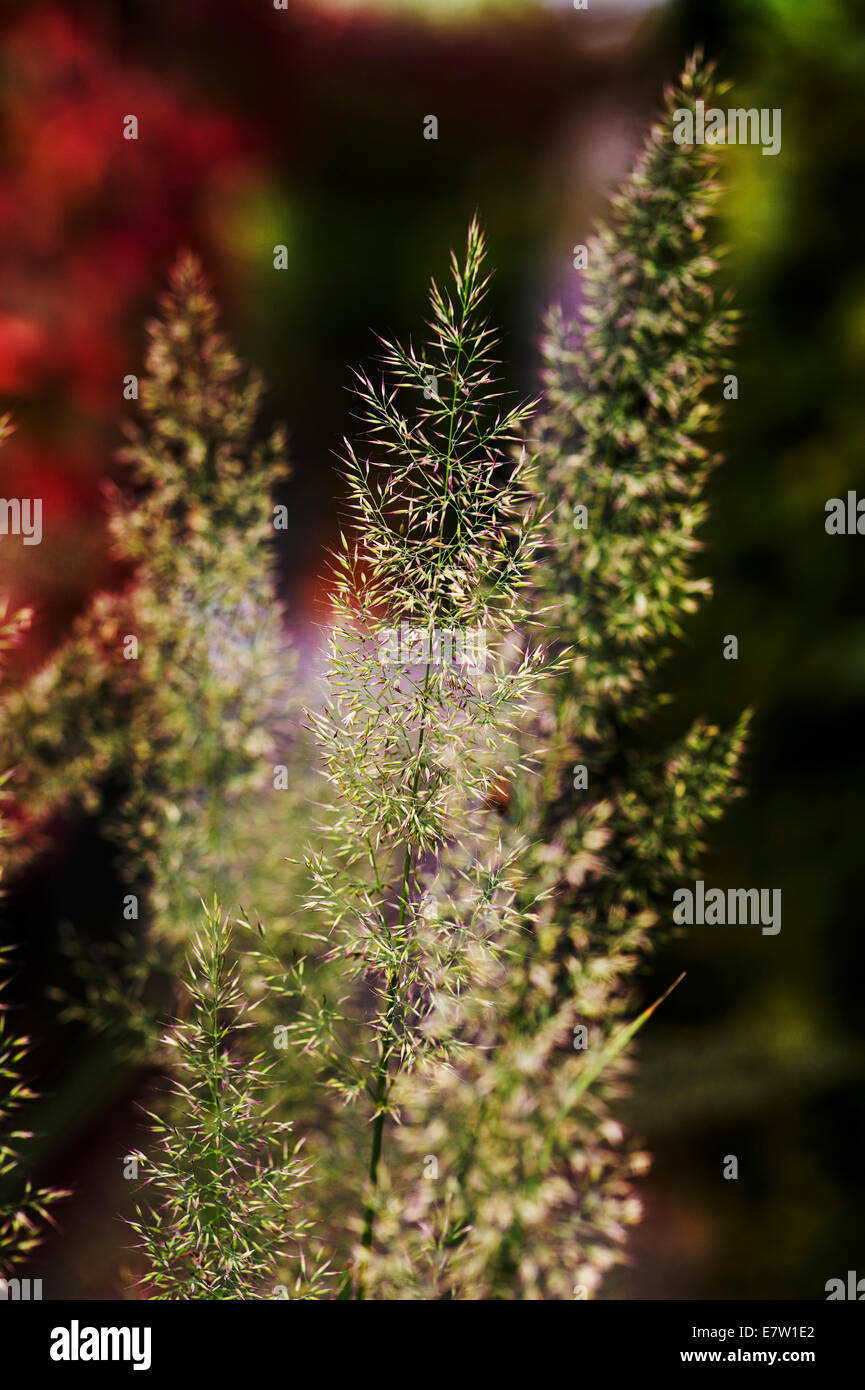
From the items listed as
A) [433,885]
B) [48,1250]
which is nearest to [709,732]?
[433,885]

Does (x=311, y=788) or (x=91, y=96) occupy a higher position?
(x=91, y=96)

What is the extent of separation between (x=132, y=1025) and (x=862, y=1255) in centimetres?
81

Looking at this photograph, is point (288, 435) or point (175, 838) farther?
point (288, 435)

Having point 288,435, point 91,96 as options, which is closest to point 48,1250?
point 288,435

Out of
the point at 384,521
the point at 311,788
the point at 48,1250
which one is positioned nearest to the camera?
the point at 384,521

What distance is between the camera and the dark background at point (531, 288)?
868 mm

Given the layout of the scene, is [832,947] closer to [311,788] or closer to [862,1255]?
[862,1255]

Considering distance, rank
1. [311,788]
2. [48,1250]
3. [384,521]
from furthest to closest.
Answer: [48,1250]
[311,788]
[384,521]

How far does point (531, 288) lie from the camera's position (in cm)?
85

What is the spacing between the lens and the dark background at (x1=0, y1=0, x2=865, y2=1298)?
34.2 inches

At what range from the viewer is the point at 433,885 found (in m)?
0.31

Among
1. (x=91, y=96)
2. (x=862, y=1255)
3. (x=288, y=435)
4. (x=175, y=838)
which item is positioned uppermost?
(x=91, y=96)

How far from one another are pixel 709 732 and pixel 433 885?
→ 185 millimetres

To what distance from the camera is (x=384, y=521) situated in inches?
11.9
